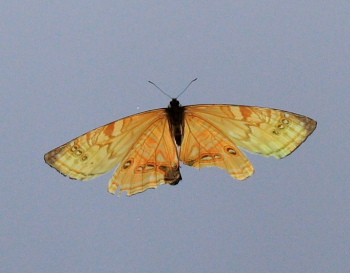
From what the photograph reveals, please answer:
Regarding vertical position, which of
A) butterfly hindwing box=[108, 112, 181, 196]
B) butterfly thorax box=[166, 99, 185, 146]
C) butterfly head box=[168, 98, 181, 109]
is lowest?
butterfly hindwing box=[108, 112, 181, 196]

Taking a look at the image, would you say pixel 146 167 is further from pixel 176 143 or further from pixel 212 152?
pixel 212 152

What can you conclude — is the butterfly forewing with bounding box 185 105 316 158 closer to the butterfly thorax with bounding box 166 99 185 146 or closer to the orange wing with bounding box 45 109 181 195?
the butterfly thorax with bounding box 166 99 185 146

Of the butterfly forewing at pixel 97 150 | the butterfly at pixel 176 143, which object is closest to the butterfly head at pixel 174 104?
the butterfly at pixel 176 143

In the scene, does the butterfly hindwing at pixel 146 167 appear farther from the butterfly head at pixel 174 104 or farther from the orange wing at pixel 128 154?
the butterfly head at pixel 174 104

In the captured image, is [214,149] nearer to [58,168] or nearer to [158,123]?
[158,123]

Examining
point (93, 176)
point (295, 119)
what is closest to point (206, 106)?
point (295, 119)

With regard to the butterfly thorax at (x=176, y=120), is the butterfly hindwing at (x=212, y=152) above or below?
below

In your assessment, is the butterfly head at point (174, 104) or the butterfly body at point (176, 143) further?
the butterfly head at point (174, 104)

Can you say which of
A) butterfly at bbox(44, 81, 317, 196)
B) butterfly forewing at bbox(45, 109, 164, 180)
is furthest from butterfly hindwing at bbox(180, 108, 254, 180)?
butterfly forewing at bbox(45, 109, 164, 180)
